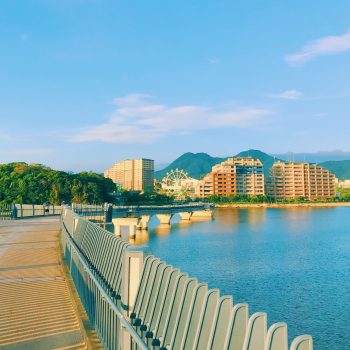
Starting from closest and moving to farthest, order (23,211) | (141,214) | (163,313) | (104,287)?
(163,313) → (104,287) → (23,211) → (141,214)

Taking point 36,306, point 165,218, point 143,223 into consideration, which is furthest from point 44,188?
point 36,306

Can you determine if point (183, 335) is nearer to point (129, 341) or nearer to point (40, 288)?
point (129, 341)

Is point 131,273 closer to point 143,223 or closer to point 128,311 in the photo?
point 128,311

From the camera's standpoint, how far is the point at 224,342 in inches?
134

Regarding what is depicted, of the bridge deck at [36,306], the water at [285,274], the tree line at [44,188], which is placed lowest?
the water at [285,274]

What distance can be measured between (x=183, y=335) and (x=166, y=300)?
629mm

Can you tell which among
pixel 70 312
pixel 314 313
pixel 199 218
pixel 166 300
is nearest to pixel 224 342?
pixel 166 300

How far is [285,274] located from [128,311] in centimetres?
3525

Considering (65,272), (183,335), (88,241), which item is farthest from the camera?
(65,272)

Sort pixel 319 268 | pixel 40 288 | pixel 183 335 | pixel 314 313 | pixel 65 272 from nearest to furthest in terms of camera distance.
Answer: pixel 183 335 < pixel 40 288 < pixel 65 272 < pixel 314 313 < pixel 319 268

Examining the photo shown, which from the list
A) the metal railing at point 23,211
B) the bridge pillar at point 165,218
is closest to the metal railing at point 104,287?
Result: the metal railing at point 23,211

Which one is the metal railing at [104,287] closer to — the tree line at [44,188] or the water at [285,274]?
the water at [285,274]

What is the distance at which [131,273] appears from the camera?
227 inches

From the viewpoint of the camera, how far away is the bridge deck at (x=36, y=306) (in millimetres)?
7273
